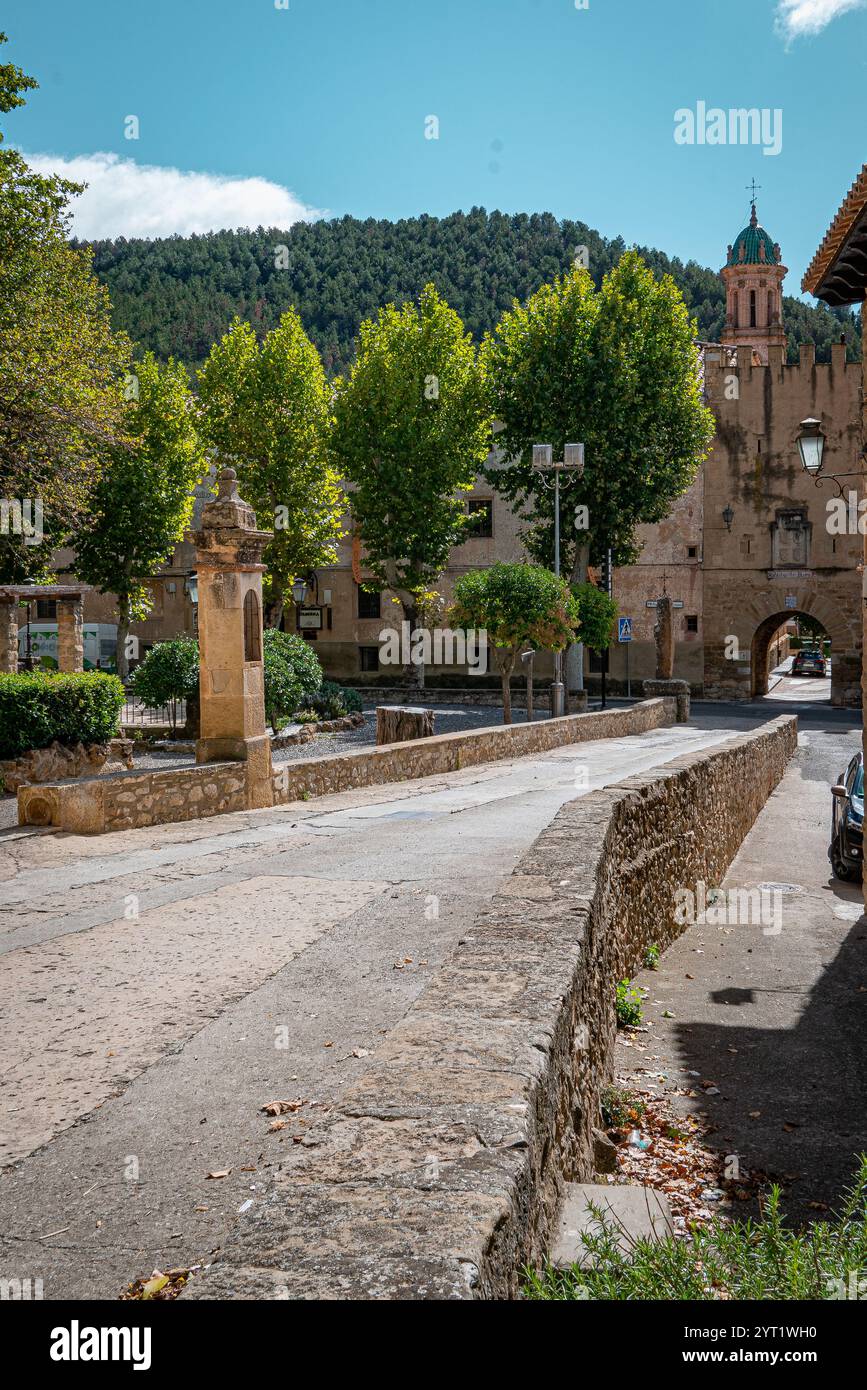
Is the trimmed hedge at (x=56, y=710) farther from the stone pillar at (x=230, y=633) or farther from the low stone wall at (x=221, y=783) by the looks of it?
the stone pillar at (x=230, y=633)

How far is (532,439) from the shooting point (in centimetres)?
3550

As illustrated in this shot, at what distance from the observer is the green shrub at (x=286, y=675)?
23.5 m

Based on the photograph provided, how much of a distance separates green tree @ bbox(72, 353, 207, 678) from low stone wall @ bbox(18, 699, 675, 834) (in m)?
19.7

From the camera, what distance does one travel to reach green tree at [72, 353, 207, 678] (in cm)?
3538

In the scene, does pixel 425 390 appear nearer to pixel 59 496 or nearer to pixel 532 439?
pixel 532 439

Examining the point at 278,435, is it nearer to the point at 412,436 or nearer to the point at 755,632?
the point at 412,436

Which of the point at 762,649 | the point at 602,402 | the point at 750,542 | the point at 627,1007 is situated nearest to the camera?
the point at 627,1007

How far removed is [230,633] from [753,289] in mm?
68981

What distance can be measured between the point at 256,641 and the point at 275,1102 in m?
8.76

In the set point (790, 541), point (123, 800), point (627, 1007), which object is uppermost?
point (790, 541)

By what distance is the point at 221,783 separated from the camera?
1198cm

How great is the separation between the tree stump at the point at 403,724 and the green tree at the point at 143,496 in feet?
57.6

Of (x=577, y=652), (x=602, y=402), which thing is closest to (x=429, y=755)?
(x=577, y=652)
